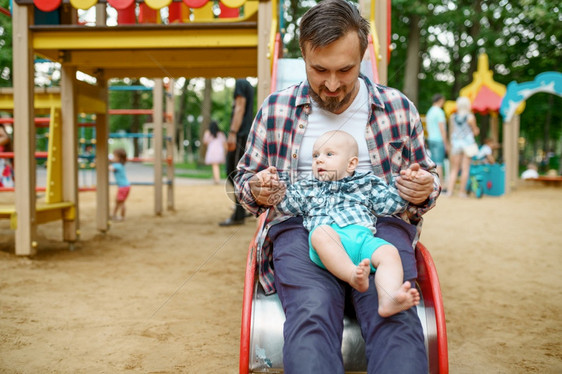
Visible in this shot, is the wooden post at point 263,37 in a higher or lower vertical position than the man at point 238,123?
higher

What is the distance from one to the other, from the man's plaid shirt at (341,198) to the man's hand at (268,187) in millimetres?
50

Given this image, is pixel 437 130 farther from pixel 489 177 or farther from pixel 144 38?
pixel 144 38

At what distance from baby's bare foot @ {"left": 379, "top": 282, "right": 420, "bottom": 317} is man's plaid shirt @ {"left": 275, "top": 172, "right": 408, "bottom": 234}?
36 cm

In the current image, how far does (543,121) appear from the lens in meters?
25.4

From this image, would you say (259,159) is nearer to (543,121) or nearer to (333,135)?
(333,135)

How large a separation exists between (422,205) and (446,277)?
7.85ft

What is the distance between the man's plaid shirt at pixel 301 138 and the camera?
2064 millimetres

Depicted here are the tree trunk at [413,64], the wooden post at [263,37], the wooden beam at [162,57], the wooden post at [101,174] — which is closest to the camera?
the wooden post at [263,37]

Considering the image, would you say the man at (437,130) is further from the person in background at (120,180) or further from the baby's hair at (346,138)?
the baby's hair at (346,138)

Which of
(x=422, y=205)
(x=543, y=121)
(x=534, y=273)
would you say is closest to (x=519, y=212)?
(x=534, y=273)

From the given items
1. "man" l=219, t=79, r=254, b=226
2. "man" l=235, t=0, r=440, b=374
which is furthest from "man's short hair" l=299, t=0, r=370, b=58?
"man" l=219, t=79, r=254, b=226

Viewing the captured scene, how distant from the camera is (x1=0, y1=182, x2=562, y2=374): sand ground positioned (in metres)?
2.51

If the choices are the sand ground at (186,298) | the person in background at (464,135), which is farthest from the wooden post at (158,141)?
the person in background at (464,135)

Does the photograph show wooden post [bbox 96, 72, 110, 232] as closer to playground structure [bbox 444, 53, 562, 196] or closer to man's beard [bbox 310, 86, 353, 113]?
man's beard [bbox 310, 86, 353, 113]
